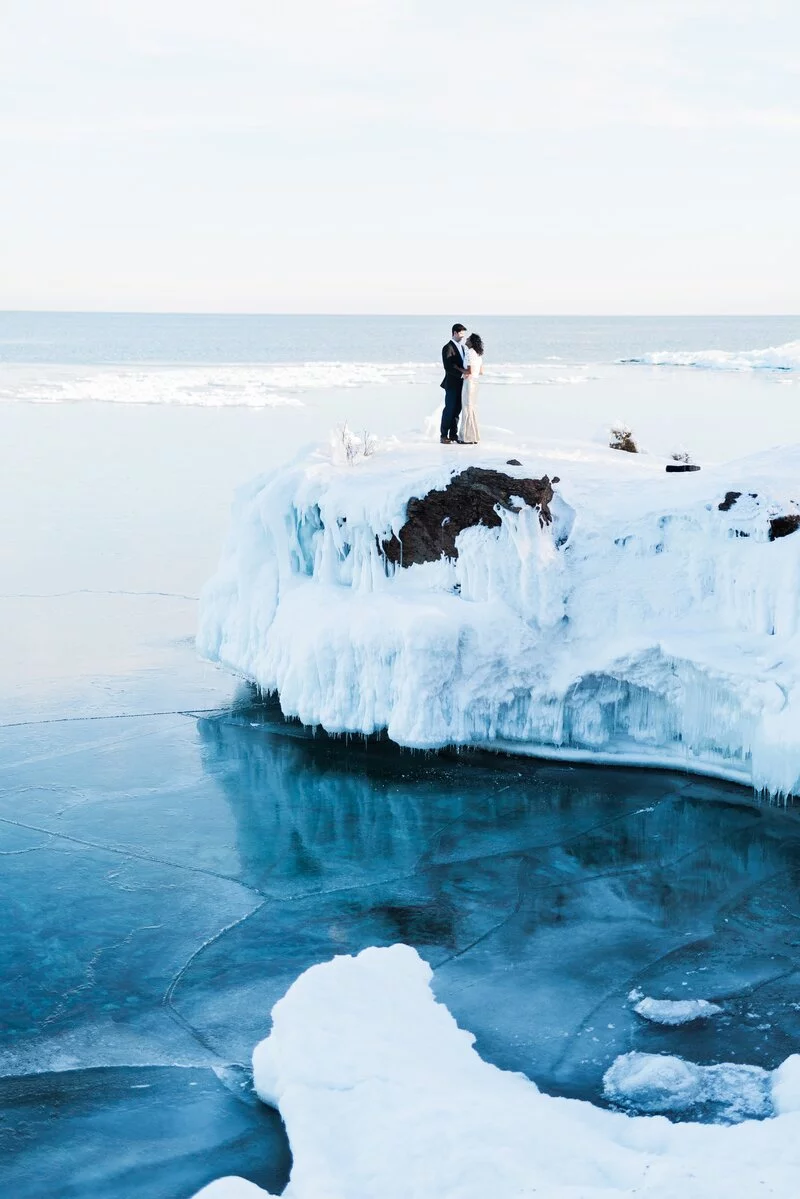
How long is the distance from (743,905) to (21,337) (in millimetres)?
119888

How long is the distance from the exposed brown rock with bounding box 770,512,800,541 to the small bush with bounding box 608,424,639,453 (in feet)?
25.1

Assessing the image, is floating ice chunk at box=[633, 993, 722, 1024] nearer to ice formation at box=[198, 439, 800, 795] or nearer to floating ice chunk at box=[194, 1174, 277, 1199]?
floating ice chunk at box=[194, 1174, 277, 1199]

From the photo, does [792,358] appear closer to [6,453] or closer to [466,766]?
[6,453]

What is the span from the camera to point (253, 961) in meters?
10.5

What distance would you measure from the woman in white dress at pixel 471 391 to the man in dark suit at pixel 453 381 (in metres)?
0.09

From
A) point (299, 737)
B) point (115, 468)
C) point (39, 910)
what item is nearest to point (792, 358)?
point (115, 468)

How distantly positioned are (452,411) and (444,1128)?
1213 cm

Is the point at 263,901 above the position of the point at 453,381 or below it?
below

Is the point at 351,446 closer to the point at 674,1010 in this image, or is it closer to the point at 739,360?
the point at 674,1010

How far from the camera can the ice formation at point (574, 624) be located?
1391 cm

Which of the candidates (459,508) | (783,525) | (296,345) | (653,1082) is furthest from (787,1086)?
(296,345)

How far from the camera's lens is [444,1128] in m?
7.72

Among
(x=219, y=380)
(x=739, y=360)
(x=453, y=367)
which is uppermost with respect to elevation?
(x=739, y=360)

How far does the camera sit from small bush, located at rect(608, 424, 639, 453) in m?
21.7
